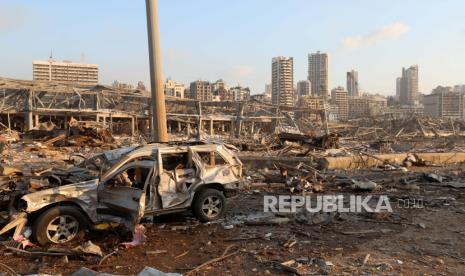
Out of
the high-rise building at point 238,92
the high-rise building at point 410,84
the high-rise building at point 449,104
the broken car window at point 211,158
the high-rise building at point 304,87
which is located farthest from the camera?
the high-rise building at point 410,84

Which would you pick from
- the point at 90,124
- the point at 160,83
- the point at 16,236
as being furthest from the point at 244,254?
the point at 90,124

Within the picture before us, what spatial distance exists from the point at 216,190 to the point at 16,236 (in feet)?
11.9

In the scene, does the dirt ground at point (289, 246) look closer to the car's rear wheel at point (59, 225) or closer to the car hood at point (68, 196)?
the car's rear wheel at point (59, 225)

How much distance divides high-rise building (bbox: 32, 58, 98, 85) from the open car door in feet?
298

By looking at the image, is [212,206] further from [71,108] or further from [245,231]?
[71,108]

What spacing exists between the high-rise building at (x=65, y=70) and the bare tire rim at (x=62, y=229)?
9126 cm

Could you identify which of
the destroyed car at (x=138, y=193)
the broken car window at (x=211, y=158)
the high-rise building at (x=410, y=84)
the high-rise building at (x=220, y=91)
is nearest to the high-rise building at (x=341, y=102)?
the high-rise building at (x=220, y=91)

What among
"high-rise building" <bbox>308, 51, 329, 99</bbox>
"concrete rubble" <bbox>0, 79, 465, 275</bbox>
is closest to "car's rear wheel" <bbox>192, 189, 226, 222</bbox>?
"concrete rubble" <bbox>0, 79, 465, 275</bbox>

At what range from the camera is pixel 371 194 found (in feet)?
38.4

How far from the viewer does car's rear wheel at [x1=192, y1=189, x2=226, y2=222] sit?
8523 mm

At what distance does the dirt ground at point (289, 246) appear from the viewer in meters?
6.11

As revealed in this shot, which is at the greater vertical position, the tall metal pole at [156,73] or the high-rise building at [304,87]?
the high-rise building at [304,87]

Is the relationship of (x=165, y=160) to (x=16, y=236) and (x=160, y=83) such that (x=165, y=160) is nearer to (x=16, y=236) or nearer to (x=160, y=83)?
(x=16, y=236)

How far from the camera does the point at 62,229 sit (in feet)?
23.0
